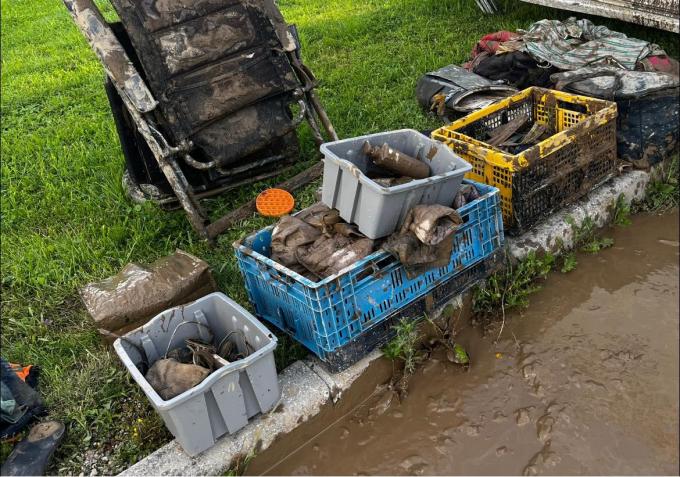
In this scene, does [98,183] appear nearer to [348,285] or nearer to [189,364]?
[189,364]

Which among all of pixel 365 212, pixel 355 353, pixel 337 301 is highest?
pixel 365 212

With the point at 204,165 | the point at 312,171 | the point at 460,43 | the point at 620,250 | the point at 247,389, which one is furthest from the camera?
the point at 460,43

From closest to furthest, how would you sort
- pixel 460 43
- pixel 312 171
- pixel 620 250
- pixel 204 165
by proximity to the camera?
pixel 620 250 < pixel 204 165 < pixel 312 171 < pixel 460 43

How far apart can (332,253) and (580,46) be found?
12.2ft

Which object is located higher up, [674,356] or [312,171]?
[312,171]

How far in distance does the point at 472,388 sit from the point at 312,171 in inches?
90.2

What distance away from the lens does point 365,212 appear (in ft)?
10.8

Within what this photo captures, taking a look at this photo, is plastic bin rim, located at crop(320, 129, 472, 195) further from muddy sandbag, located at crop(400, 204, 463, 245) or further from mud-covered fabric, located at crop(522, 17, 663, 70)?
mud-covered fabric, located at crop(522, 17, 663, 70)

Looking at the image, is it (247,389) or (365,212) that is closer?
(247,389)

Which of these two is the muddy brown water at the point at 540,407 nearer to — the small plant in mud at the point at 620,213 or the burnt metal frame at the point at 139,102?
the small plant in mud at the point at 620,213

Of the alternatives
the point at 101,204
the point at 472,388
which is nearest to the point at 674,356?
the point at 472,388

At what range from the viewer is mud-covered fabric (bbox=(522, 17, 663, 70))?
5270 mm

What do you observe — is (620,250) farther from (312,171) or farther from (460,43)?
(460,43)

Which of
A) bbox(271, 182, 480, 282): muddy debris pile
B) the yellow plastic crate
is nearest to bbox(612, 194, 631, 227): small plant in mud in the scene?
the yellow plastic crate
